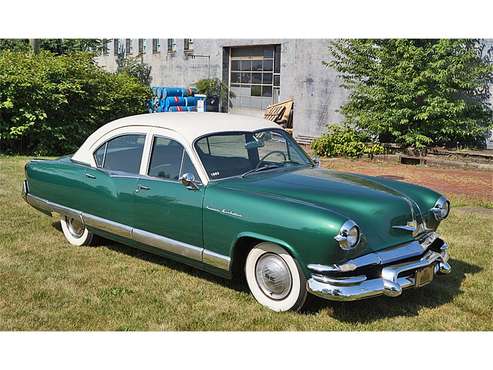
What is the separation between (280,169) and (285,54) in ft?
48.1

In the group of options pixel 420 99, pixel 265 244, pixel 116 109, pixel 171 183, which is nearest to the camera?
pixel 265 244

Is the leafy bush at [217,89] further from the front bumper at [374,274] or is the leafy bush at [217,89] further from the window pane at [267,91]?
the front bumper at [374,274]

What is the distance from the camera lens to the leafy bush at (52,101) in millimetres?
13227

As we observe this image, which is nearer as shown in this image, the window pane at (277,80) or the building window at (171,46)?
the window pane at (277,80)

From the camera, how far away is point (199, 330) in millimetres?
4152

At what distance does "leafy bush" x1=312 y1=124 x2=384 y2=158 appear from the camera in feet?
44.9

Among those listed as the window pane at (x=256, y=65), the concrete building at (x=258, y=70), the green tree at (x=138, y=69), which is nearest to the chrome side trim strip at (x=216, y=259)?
the concrete building at (x=258, y=70)

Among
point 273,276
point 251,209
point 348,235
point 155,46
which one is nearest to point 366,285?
point 348,235

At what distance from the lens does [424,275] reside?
175 inches

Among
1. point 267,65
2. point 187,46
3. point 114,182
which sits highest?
point 187,46

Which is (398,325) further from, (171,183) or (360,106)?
(360,106)

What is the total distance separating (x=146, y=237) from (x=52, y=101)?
957cm

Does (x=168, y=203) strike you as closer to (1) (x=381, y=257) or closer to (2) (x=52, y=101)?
(1) (x=381, y=257)

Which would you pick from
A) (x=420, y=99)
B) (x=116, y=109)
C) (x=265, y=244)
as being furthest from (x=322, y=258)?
(x=116, y=109)
